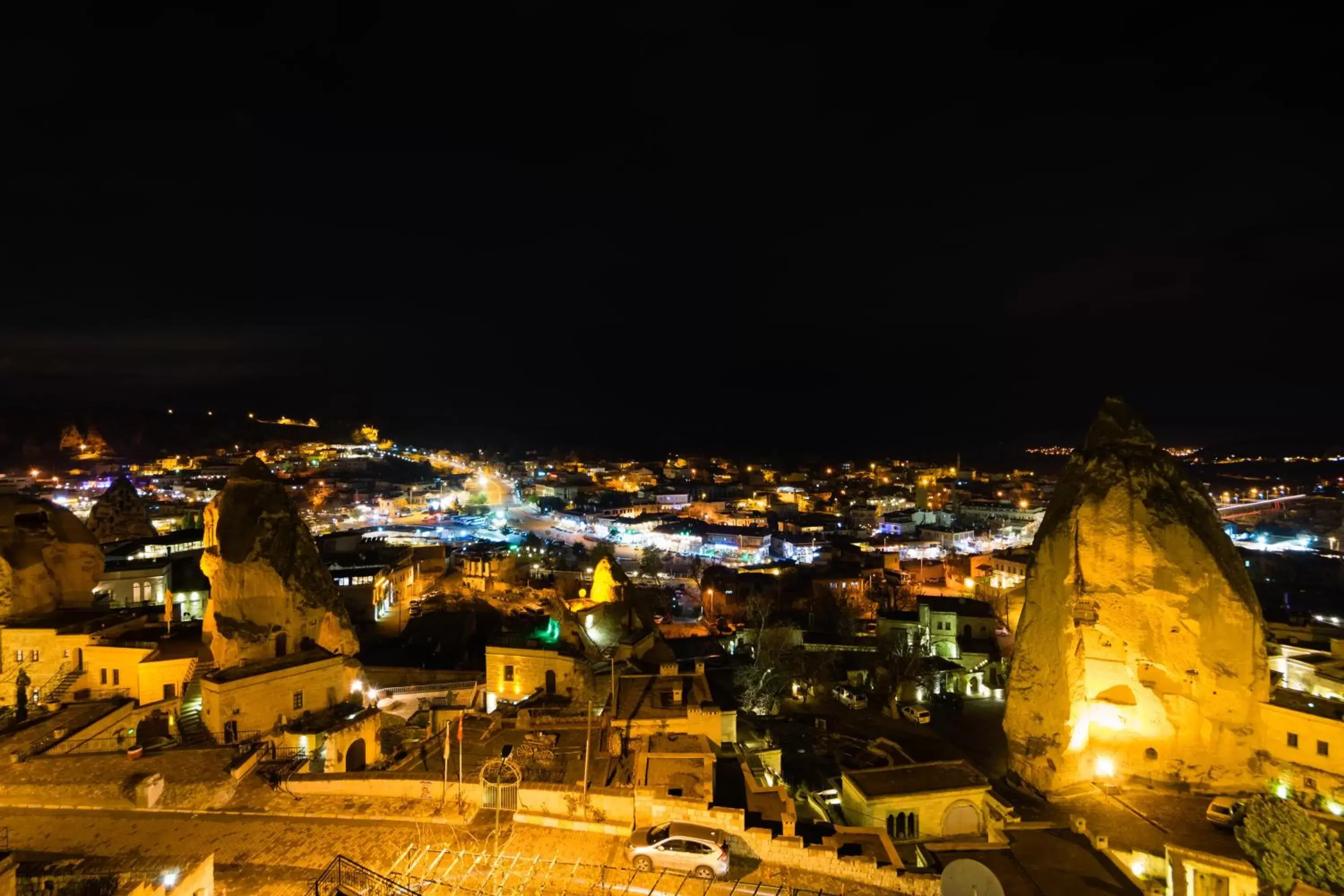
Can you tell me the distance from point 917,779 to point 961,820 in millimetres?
1291

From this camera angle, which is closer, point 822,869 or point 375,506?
point 822,869

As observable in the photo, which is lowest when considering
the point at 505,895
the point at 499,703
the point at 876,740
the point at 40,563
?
the point at 876,740

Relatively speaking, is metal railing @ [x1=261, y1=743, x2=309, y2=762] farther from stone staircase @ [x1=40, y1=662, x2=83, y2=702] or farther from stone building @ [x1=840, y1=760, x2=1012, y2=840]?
stone building @ [x1=840, y1=760, x2=1012, y2=840]

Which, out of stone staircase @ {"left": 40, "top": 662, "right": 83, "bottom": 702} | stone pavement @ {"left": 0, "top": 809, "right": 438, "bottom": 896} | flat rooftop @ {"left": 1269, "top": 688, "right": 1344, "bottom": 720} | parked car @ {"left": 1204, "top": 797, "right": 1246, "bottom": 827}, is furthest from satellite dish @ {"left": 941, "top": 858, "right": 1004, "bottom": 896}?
stone staircase @ {"left": 40, "top": 662, "right": 83, "bottom": 702}

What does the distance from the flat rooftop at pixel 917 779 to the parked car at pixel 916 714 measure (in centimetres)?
724

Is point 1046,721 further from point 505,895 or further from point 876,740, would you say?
point 505,895

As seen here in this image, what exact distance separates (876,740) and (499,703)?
38.5 feet

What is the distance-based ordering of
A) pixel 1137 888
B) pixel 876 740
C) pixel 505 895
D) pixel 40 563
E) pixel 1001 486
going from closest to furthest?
pixel 505 895 → pixel 1137 888 → pixel 876 740 → pixel 40 563 → pixel 1001 486

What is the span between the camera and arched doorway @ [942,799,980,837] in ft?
50.3

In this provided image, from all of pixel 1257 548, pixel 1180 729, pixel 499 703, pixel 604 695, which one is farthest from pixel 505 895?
pixel 1257 548

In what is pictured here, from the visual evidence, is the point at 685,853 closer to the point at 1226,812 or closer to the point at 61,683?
the point at 1226,812

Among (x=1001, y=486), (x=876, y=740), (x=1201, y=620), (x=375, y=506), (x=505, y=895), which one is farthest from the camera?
(x=1001, y=486)

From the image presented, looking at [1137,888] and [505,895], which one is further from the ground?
[505,895]

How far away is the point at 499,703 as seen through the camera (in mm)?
19125
